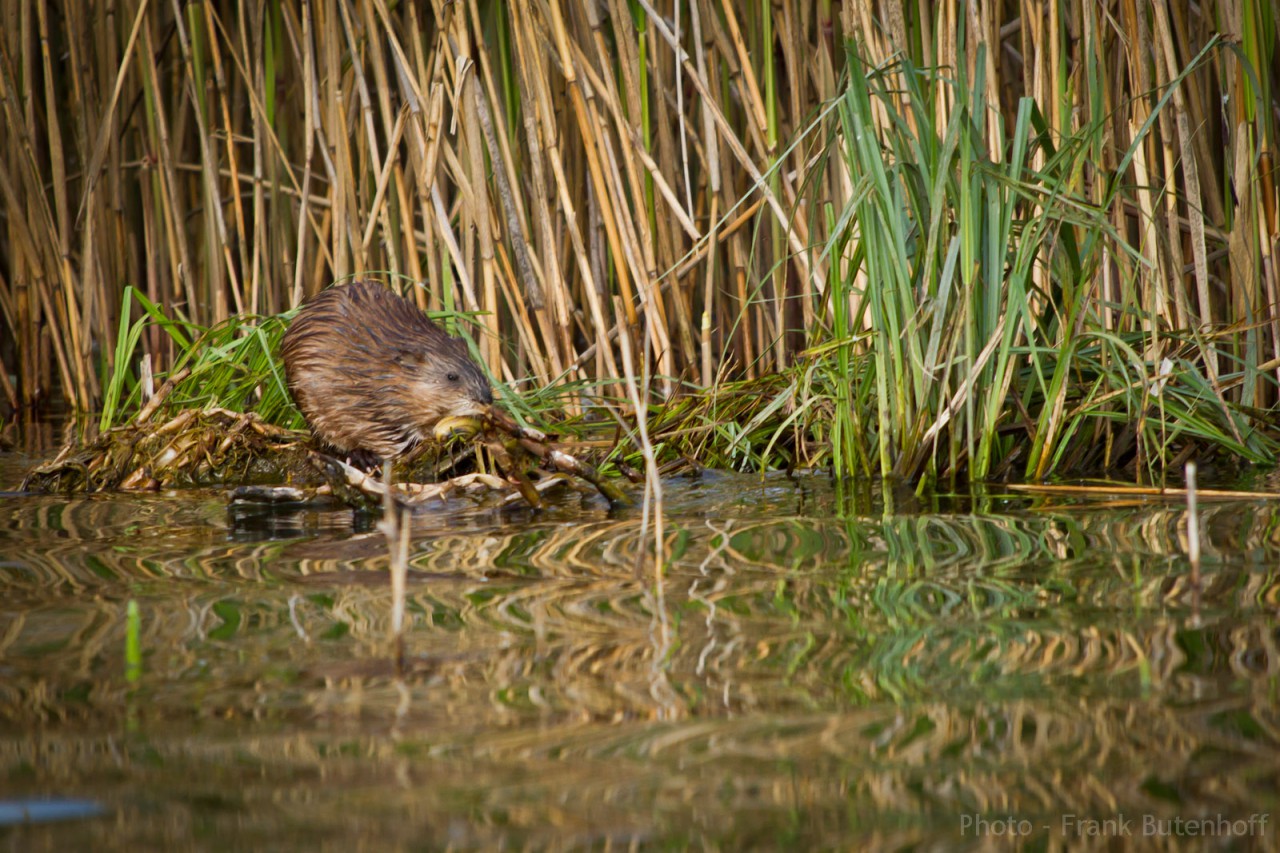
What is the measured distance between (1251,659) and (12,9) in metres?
4.83

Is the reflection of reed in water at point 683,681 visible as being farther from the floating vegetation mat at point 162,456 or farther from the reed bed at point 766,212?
the floating vegetation mat at point 162,456

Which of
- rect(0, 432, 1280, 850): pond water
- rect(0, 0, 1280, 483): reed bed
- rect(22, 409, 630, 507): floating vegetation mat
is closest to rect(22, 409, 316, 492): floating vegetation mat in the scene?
rect(22, 409, 630, 507): floating vegetation mat

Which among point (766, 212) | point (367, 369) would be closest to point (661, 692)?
point (367, 369)

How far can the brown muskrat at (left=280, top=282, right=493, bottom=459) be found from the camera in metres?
3.59

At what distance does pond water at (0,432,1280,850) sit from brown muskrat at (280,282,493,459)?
127cm

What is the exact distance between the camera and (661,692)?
1.43 metres

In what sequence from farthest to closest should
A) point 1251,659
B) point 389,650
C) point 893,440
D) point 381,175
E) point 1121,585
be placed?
point 381,175 < point 893,440 < point 1121,585 < point 389,650 < point 1251,659

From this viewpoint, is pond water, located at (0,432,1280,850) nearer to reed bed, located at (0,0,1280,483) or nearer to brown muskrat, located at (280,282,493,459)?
reed bed, located at (0,0,1280,483)

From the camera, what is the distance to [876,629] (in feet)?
5.48

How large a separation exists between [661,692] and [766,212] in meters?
2.89

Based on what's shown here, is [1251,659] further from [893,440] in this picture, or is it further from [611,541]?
[893,440]

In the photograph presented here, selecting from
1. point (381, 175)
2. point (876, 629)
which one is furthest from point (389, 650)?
point (381, 175)

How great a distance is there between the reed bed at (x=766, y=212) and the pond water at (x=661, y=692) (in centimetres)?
68

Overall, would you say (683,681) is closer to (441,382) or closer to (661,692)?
(661,692)
